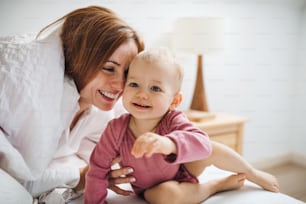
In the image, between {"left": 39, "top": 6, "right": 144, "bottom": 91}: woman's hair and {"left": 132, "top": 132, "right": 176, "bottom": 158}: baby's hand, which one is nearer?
{"left": 132, "top": 132, "right": 176, "bottom": 158}: baby's hand

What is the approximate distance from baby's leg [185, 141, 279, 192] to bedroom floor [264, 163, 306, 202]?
1139mm

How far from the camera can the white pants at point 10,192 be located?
0.76 metres

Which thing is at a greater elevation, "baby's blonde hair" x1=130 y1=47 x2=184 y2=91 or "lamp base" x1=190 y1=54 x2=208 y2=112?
"baby's blonde hair" x1=130 y1=47 x2=184 y2=91

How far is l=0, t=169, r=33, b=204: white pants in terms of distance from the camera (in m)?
0.76

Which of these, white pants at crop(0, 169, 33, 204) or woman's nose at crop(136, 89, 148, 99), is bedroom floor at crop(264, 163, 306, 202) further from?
white pants at crop(0, 169, 33, 204)

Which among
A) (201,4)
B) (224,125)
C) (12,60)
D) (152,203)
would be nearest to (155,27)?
(201,4)

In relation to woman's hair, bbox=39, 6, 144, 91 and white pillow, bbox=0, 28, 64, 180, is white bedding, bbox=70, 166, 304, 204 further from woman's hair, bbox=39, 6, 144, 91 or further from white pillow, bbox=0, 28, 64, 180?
woman's hair, bbox=39, 6, 144, 91

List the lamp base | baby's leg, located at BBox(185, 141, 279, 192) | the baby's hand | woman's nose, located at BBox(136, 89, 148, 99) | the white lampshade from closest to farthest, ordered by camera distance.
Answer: the baby's hand → woman's nose, located at BBox(136, 89, 148, 99) → baby's leg, located at BBox(185, 141, 279, 192) → the white lampshade → the lamp base

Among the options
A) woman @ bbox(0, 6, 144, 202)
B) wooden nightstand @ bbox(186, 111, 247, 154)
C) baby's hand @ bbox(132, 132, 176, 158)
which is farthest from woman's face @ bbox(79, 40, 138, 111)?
wooden nightstand @ bbox(186, 111, 247, 154)

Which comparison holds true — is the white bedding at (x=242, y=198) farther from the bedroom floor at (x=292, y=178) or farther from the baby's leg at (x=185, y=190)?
the bedroom floor at (x=292, y=178)

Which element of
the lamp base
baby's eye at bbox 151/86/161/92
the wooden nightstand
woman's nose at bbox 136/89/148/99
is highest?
baby's eye at bbox 151/86/161/92

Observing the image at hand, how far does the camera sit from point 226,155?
979mm

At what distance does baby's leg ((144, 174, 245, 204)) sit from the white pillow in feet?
0.98

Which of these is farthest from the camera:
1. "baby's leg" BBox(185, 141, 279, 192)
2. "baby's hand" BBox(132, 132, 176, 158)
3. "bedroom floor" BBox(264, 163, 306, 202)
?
"bedroom floor" BBox(264, 163, 306, 202)
